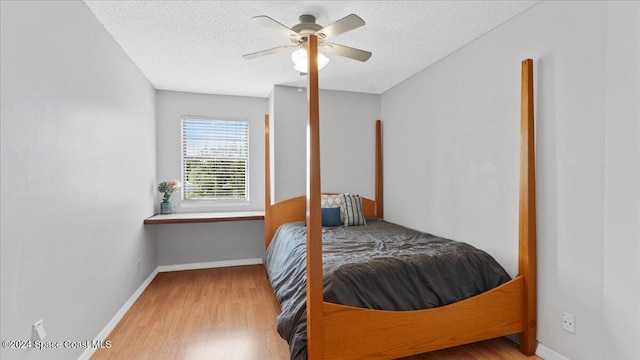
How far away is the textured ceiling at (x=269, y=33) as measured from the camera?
208 cm

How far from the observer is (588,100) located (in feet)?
5.78

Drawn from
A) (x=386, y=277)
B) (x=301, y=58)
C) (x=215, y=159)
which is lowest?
(x=386, y=277)

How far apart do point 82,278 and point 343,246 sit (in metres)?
1.80

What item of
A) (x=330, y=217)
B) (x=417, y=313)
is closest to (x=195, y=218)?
(x=330, y=217)

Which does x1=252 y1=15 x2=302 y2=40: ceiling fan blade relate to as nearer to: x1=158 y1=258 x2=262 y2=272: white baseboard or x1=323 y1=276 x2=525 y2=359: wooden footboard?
x1=323 y1=276 x2=525 y2=359: wooden footboard

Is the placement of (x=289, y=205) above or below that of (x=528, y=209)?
below

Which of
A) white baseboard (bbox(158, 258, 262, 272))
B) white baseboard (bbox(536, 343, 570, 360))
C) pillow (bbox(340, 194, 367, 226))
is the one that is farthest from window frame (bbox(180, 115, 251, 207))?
white baseboard (bbox(536, 343, 570, 360))

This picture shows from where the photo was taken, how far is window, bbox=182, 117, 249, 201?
4.16m

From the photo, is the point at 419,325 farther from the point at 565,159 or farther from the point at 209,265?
the point at 209,265

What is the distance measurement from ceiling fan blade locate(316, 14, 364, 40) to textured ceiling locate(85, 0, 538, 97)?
7.7 inches

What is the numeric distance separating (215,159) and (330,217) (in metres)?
1.88

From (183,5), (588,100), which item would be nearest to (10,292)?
(183,5)

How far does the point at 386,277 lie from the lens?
1923 millimetres

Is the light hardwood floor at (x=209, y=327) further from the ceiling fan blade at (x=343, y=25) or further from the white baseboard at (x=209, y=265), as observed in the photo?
the ceiling fan blade at (x=343, y=25)
